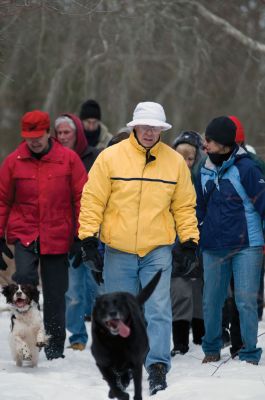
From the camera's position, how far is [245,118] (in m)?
24.0

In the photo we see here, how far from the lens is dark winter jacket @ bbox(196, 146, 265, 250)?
8.84m

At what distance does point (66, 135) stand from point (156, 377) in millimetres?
3544

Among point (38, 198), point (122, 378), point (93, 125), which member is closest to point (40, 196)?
point (38, 198)

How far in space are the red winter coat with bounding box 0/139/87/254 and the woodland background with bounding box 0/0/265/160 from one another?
10.2 meters

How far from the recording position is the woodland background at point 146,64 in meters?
21.1

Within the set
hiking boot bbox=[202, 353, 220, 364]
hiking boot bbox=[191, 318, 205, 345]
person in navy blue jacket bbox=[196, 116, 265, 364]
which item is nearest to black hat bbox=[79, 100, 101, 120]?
hiking boot bbox=[191, 318, 205, 345]

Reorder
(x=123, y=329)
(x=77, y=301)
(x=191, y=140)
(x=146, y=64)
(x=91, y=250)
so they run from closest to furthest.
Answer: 1. (x=123, y=329)
2. (x=91, y=250)
3. (x=191, y=140)
4. (x=77, y=301)
5. (x=146, y=64)

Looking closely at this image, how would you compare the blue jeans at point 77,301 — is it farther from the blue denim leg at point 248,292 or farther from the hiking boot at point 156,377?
the hiking boot at point 156,377

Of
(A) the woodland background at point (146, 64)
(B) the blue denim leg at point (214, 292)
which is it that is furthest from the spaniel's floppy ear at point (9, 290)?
(A) the woodland background at point (146, 64)

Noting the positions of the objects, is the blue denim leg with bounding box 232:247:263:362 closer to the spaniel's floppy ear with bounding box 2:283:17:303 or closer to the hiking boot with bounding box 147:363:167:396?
the hiking boot with bounding box 147:363:167:396

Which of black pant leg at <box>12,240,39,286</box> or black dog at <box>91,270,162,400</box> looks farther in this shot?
black pant leg at <box>12,240,39,286</box>

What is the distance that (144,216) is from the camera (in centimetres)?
808

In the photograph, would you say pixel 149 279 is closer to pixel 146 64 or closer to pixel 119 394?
pixel 119 394

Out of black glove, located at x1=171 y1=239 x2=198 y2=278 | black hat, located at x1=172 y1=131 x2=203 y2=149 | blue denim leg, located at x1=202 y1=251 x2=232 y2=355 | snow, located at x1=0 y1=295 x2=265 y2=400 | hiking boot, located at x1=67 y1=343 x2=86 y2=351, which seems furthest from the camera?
hiking boot, located at x1=67 y1=343 x2=86 y2=351
